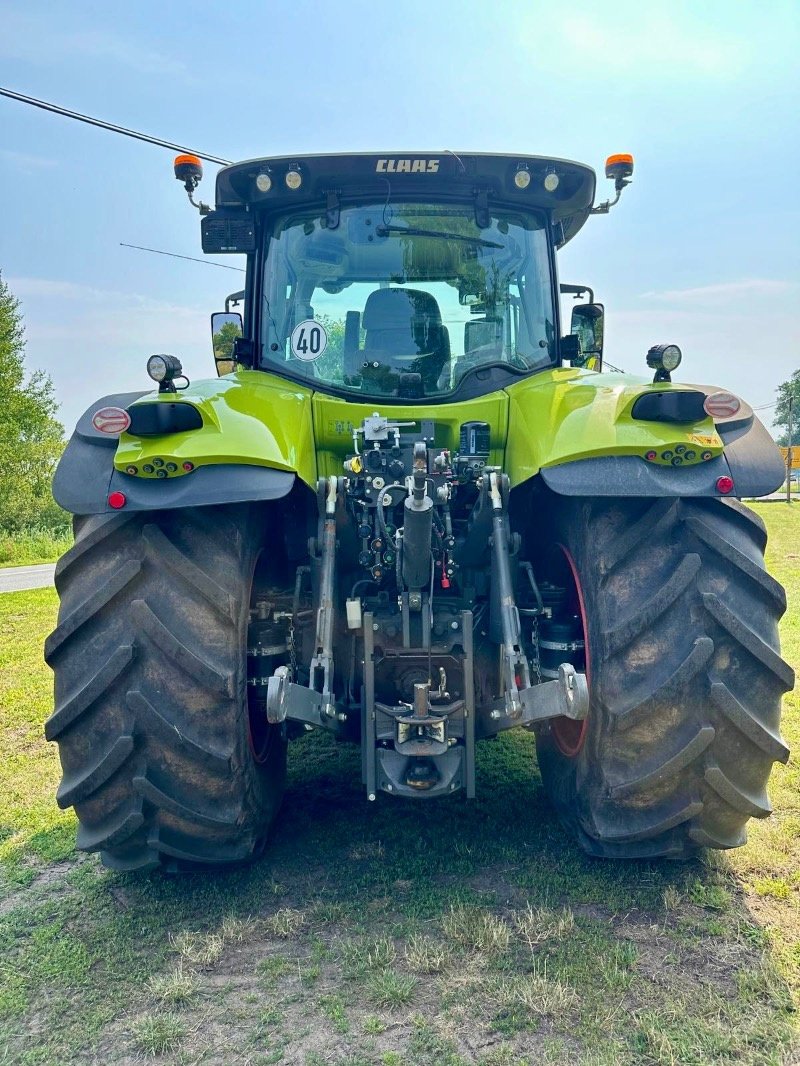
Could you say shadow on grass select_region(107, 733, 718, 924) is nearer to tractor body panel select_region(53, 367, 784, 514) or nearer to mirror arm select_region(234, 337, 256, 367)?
tractor body panel select_region(53, 367, 784, 514)

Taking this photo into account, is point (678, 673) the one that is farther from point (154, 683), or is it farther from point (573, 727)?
point (154, 683)

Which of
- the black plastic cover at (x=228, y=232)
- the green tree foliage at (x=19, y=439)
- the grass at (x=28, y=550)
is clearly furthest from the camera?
the green tree foliage at (x=19, y=439)

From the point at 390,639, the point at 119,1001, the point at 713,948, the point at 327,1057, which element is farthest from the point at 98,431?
the point at 713,948

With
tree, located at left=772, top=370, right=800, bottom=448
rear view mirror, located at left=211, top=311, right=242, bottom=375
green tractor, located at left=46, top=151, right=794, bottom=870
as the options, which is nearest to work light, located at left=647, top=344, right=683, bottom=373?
green tractor, located at left=46, top=151, right=794, bottom=870

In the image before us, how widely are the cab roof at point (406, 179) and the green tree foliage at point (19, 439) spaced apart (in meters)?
28.1

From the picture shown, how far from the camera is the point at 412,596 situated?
3031mm

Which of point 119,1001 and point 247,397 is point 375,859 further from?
point 247,397

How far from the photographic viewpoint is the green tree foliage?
29.8 metres

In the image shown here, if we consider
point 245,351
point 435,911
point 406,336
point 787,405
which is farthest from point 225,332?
point 787,405

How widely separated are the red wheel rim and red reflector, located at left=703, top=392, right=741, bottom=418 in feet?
2.27

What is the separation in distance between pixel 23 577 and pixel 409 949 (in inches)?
575

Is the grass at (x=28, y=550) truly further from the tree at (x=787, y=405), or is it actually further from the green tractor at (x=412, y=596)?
the tree at (x=787, y=405)

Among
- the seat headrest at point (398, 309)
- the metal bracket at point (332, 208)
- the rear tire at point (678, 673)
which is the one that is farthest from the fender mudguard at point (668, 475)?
the metal bracket at point (332, 208)

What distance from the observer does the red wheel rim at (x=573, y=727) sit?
2.88 m
